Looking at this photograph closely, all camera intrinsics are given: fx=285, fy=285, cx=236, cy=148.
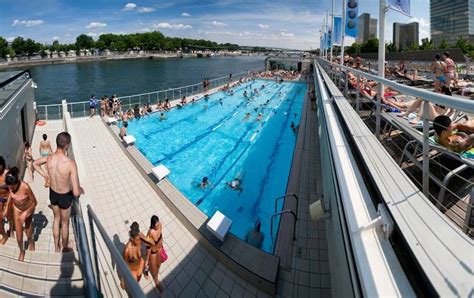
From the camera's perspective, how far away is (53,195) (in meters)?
4.16

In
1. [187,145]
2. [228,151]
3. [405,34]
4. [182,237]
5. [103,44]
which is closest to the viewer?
[182,237]

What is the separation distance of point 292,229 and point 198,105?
734 inches

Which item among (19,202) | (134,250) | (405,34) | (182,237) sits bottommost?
(182,237)

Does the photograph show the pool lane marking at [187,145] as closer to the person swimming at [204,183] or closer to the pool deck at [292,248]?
the person swimming at [204,183]

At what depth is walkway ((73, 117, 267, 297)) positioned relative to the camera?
527 centimetres

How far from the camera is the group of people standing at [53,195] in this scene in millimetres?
4004

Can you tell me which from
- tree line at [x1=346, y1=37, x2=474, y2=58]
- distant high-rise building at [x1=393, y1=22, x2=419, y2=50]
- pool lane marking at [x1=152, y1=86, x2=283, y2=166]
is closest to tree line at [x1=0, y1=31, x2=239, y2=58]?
tree line at [x1=346, y1=37, x2=474, y2=58]

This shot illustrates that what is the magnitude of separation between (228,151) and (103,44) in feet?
469

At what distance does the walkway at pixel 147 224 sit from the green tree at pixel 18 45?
410ft

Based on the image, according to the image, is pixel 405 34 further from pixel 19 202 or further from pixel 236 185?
pixel 19 202

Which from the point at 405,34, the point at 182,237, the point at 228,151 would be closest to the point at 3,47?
the point at 228,151

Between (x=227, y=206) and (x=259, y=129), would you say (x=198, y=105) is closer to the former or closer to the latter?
(x=259, y=129)

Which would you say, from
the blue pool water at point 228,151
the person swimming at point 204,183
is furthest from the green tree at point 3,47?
the person swimming at point 204,183

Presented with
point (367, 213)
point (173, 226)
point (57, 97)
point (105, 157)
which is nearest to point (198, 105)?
point (105, 157)
